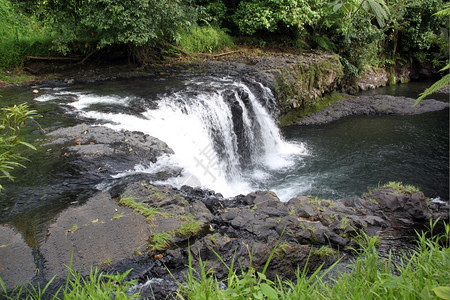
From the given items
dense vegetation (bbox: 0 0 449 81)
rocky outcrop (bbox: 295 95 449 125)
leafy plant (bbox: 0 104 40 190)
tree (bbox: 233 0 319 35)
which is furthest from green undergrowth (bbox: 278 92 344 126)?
leafy plant (bbox: 0 104 40 190)

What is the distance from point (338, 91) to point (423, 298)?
1504 centimetres

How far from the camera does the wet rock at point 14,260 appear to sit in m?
3.66

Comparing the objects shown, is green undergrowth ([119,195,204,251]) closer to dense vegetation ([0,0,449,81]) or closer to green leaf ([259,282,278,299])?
green leaf ([259,282,278,299])

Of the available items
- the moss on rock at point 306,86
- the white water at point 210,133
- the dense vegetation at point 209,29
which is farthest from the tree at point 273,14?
the white water at point 210,133

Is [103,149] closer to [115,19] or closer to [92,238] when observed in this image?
[92,238]

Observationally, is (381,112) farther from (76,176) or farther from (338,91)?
(76,176)

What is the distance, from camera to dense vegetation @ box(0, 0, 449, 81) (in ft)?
35.6

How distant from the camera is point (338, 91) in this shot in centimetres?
1614

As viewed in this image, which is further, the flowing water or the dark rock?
the flowing water

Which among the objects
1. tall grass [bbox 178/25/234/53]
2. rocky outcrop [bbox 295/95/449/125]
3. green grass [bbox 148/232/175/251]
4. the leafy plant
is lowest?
rocky outcrop [bbox 295/95/449/125]

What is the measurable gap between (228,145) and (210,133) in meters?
0.64

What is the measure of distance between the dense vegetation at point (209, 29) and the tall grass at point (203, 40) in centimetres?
4

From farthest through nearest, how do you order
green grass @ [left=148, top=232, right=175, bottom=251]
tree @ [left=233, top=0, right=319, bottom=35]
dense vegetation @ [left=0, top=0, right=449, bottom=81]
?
tree @ [left=233, top=0, right=319, bottom=35], dense vegetation @ [left=0, top=0, right=449, bottom=81], green grass @ [left=148, top=232, right=175, bottom=251]

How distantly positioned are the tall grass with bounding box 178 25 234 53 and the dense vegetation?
38mm
